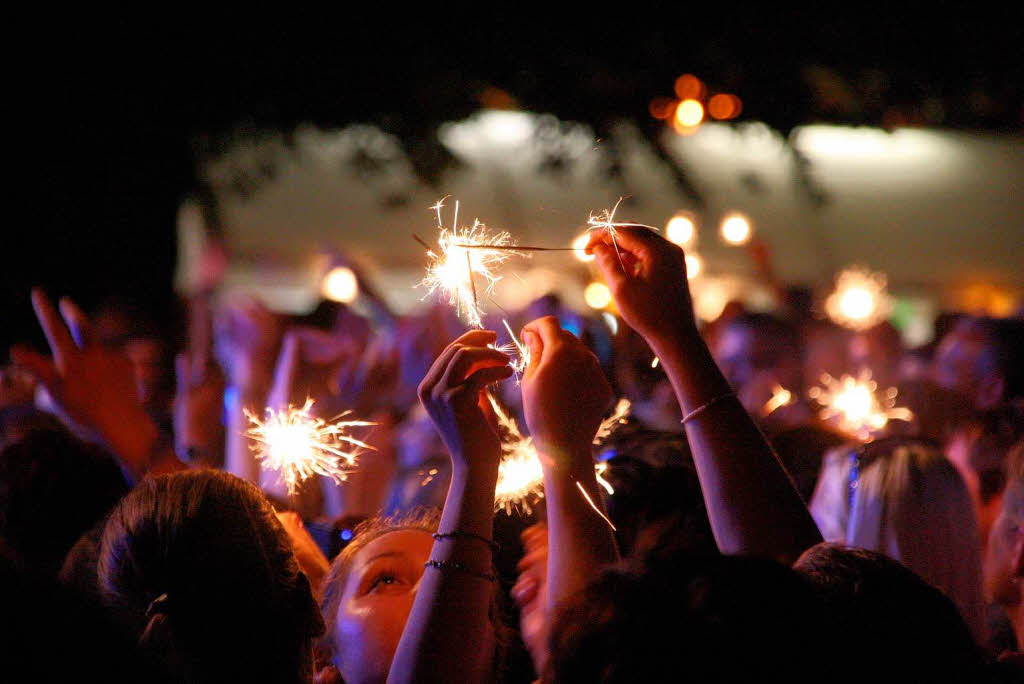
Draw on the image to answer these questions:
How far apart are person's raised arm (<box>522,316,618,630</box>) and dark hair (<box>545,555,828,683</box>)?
21.2 inches

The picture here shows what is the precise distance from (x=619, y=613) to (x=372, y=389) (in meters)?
2.91

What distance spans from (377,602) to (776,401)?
333cm

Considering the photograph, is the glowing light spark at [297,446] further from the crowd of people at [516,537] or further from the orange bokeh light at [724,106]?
the orange bokeh light at [724,106]

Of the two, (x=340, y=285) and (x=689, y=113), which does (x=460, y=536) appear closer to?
(x=340, y=285)

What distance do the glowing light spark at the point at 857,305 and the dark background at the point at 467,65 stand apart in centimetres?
212

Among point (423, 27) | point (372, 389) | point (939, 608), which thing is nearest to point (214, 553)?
point (939, 608)

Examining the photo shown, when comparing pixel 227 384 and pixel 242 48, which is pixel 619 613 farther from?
pixel 242 48

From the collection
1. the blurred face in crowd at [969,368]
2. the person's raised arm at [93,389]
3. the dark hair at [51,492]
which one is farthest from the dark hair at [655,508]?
the blurred face in crowd at [969,368]

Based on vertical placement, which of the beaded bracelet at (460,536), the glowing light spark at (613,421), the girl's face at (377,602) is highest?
the glowing light spark at (613,421)

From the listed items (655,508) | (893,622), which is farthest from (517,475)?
(893,622)

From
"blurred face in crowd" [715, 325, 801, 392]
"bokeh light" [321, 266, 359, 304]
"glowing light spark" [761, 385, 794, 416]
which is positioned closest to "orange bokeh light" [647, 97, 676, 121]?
"blurred face in crowd" [715, 325, 801, 392]

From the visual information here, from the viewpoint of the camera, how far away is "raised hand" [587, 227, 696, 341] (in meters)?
2.09

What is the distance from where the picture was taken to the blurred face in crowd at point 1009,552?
243 centimetres

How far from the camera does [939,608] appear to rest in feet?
5.19
